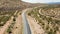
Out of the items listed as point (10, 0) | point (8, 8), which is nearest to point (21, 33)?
point (8, 8)

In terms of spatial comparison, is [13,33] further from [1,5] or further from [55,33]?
[1,5]

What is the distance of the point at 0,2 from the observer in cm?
16225

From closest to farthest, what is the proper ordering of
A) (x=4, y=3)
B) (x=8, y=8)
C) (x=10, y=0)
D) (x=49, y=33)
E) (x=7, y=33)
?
1. (x=49, y=33)
2. (x=7, y=33)
3. (x=8, y=8)
4. (x=4, y=3)
5. (x=10, y=0)

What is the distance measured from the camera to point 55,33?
47.1 metres

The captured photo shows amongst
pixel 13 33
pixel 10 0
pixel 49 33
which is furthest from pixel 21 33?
pixel 10 0

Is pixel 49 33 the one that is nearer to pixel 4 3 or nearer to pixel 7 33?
pixel 7 33

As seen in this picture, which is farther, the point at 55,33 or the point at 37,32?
the point at 37,32

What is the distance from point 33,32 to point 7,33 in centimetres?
533

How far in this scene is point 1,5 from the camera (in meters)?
153

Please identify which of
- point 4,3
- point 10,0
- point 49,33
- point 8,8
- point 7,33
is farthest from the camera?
point 10,0

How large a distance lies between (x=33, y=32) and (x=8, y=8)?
98.6m

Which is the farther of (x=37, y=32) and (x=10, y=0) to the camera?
(x=10, y=0)

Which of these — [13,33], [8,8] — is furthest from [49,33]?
[8,8]

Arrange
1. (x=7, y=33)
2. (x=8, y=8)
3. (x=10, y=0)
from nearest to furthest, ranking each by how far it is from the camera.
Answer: (x=7, y=33) → (x=8, y=8) → (x=10, y=0)
